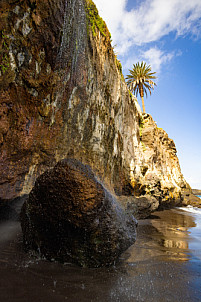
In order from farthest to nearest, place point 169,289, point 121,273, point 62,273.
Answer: point 121,273
point 62,273
point 169,289

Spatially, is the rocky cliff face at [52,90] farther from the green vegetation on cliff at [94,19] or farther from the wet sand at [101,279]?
the wet sand at [101,279]

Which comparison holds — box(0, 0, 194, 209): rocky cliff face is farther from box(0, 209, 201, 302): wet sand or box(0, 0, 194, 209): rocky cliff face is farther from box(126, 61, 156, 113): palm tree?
box(126, 61, 156, 113): palm tree

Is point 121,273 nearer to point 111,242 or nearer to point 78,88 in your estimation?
point 111,242

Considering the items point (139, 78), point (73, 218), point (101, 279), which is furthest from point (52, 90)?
point (139, 78)

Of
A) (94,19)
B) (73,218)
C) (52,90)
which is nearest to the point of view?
(73,218)

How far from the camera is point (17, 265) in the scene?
224cm

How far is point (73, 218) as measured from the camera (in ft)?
7.73

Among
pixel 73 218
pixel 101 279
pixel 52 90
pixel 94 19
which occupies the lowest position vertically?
pixel 101 279

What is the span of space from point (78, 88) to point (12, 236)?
460 centimetres

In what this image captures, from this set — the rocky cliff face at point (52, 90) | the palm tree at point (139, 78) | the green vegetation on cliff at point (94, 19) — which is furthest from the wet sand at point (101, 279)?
the palm tree at point (139, 78)

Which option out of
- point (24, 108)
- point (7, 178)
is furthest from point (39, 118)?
point (7, 178)

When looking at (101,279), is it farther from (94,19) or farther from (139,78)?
(139,78)

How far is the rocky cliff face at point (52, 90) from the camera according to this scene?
13.4ft

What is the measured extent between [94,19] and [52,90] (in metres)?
4.38
